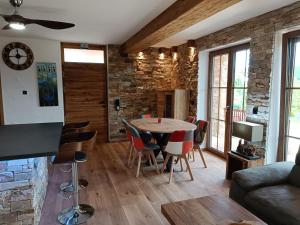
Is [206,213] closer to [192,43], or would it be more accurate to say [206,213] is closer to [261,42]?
[261,42]

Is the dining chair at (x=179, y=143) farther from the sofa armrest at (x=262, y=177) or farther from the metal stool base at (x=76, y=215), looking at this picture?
the metal stool base at (x=76, y=215)

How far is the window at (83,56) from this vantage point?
210 inches

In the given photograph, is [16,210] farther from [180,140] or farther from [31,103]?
[31,103]

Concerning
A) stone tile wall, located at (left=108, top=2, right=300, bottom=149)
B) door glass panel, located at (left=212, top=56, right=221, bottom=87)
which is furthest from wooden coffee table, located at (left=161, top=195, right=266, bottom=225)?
door glass panel, located at (left=212, top=56, right=221, bottom=87)

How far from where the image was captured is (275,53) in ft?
10.2

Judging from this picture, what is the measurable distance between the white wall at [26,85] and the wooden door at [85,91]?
247mm

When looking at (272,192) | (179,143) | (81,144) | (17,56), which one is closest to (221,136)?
(179,143)

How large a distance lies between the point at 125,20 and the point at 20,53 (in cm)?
280

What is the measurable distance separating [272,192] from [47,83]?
486cm

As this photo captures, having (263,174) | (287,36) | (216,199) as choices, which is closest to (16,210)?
(216,199)

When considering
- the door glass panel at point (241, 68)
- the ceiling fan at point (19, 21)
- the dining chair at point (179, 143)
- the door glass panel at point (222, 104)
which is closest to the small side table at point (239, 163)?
the dining chair at point (179, 143)

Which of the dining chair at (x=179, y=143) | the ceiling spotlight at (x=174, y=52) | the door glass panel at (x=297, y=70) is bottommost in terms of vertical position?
the dining chair at (x=179, y=143)

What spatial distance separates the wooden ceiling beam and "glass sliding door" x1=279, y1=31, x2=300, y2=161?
4.27ft

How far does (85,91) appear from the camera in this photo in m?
5.53
